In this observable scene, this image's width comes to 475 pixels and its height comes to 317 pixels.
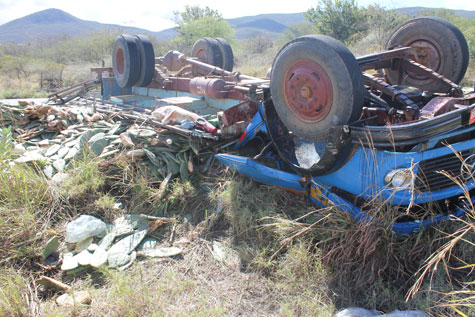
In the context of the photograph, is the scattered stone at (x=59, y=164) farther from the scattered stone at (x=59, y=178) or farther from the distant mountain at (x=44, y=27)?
the distant mountain at (x=44, y=27)

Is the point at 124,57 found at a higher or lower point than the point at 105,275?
higher

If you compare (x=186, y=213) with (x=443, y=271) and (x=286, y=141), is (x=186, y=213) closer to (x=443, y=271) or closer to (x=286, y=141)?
(x=286, y=141)

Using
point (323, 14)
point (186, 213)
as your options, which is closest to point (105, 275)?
point (186, 213)

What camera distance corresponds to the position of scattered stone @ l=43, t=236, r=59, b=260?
3.27m

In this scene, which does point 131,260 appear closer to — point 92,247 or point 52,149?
point 92,247

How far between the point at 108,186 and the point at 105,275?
149 cm

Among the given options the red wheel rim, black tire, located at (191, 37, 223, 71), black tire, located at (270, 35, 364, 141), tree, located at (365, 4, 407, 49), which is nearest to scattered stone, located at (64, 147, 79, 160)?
black tire, located at (270, 35, 364, 141)

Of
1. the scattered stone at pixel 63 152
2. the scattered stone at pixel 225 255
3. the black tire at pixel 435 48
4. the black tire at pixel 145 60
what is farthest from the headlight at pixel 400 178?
the black tire at pixel 145 60

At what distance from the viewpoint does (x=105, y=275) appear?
3.04m

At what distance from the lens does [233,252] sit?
3.27 m

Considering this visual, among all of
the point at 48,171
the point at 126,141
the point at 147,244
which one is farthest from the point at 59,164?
the point at 147,244

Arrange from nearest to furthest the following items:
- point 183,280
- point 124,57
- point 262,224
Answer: point 183,280, point 262,224, point 124,57

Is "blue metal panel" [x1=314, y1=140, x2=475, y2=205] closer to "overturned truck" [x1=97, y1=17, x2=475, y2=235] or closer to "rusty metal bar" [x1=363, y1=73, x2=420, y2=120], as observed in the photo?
"overturned truck" [x1=97, y1=17, x2=475, y2=235]

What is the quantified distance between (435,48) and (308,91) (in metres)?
2.06
